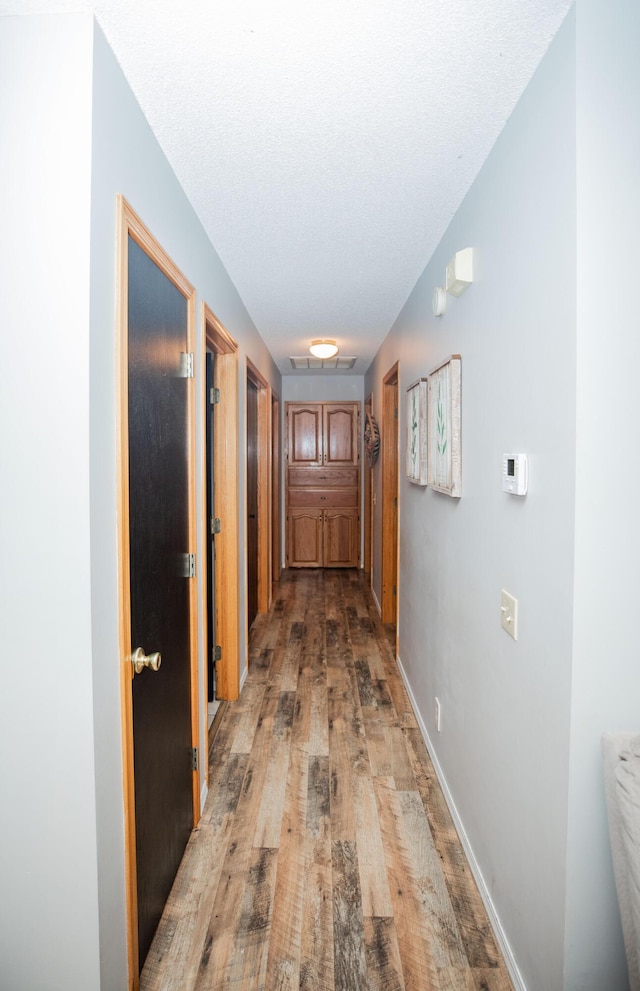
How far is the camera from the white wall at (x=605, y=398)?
1.12 m

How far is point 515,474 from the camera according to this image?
4.70 feet

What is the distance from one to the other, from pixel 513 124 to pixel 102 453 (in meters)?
1.43

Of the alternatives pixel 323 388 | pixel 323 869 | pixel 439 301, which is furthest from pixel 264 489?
pixel 323 869

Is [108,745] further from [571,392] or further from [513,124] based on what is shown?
[513,124]

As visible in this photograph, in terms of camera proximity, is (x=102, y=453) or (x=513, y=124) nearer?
(x=102, y=453)

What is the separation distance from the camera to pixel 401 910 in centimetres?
168

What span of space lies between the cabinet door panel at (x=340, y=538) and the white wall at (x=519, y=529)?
4.47 meters

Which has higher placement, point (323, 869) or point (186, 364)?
point (186, 364)

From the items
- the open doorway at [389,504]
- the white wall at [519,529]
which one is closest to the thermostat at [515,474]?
the white wall at [519,529]

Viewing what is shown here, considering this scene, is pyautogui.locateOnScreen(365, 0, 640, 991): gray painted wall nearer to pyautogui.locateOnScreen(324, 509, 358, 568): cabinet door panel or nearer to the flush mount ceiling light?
the flush mount ceiling light

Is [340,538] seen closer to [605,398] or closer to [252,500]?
[252,500]

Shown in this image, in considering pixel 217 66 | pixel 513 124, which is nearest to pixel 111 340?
pixel 217 66

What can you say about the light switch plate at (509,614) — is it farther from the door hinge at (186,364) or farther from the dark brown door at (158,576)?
the door hinge at (186,364)

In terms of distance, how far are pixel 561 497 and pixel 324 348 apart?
3547 millimetres
